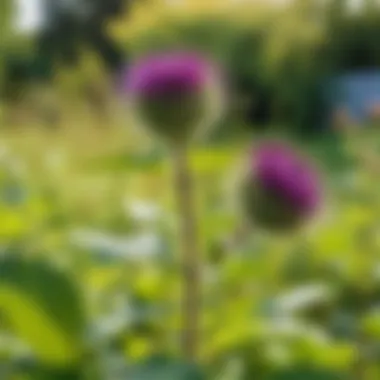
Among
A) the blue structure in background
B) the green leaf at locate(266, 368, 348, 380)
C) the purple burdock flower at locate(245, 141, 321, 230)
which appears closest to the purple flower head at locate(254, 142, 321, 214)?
the purple burdock flower at locate(245, 141, 321, 230)

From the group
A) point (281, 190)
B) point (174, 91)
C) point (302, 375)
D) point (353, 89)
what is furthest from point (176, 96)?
point (353, 89)

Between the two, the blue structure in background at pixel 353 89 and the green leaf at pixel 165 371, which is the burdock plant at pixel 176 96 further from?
the blue structure in background at pixel 353 89

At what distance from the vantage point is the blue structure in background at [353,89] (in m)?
5.17

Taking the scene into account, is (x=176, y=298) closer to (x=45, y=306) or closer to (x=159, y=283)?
(x=159, y=283)

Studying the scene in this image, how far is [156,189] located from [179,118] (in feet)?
2.19

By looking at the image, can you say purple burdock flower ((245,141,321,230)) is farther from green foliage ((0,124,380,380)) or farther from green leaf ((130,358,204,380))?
green leaf ((130,358,204,380))

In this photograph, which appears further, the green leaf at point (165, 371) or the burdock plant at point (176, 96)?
the burdock plant at point (176, 96)

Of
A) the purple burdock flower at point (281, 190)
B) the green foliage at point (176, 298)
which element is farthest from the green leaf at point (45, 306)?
the purple burdock flower at point (281, 190)

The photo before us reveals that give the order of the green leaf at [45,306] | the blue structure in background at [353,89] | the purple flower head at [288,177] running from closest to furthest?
the green leaf at [45,306] < the purple flower head at [288,177] < the blue structure in background at [353,89]

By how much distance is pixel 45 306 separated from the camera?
1.00 feet

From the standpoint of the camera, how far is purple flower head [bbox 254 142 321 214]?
52cm

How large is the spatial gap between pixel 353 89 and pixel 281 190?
4939 millimetres

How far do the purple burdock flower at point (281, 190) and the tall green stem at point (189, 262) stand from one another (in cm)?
4

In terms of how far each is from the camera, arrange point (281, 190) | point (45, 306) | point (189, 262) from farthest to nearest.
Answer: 1. point (281, 190)
2. point (189, 262)
3. point (45, 306)
